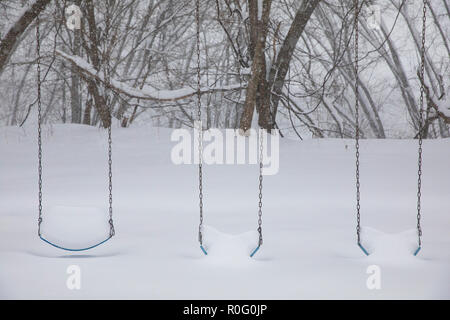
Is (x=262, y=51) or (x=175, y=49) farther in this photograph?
(x=175, y=49)

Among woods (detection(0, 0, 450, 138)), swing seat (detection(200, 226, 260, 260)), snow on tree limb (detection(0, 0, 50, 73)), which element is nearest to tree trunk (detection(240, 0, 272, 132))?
woods (detection(0, 0, 450, 138))

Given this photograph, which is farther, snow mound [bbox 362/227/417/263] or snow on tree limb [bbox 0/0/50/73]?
snow on tree limb [bbox 0/0/50/73]

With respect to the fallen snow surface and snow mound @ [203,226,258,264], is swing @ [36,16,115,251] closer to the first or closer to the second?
the fallen snow surface

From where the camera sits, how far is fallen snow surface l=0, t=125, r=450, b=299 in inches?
106

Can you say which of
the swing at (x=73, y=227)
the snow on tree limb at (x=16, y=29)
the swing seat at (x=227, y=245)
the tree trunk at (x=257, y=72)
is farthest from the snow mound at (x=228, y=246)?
the snow on tree limb at (x=16, y=29)

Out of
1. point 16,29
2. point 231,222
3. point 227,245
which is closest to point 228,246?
point 227,245

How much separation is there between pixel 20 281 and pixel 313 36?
27.3ft

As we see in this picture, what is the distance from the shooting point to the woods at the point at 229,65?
6277mm

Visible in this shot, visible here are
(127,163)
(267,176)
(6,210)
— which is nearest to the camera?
(6,210)

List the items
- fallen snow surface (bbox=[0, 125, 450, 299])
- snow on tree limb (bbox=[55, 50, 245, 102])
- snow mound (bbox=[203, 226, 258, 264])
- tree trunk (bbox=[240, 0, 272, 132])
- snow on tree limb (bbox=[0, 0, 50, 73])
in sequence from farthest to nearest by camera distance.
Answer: snow on tree limb (bbox=[55, 50, 245, 102]) < tree trunk (bbox=[240, 0, 272, 132]) < snow on tree limb (bbox=[0, 0, 50, 73]) < snow mound (bbox=[203, 226, 258, 264]) < fallen snow surface (bbox=[0, 125, 450, 299])

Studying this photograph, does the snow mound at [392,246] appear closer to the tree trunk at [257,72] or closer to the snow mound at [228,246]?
the snow mound at [228,246]

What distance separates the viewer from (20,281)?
8.94ft
